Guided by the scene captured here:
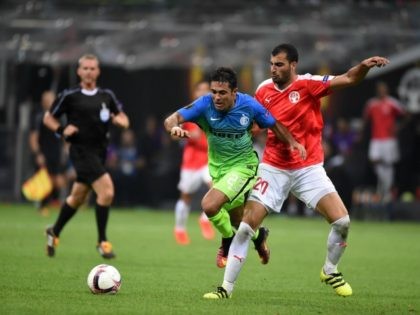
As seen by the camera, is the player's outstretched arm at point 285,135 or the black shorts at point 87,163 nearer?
the player's outstretched arm at point 285,135

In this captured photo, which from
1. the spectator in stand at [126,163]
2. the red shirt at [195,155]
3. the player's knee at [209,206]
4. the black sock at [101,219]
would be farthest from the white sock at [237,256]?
the spectator in stand at [126,163]

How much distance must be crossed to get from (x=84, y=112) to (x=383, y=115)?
1204 cm

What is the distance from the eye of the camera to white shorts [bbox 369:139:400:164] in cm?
2492

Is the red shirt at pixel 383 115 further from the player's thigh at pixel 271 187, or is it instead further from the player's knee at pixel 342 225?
the player's knee at pixel 342 225

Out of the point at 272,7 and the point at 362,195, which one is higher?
the point at 272,7

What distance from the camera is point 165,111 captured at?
87.2ft

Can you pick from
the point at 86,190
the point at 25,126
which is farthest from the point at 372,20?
the point at 86,190

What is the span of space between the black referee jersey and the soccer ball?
4354 mm

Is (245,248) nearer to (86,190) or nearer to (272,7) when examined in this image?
(86,190)

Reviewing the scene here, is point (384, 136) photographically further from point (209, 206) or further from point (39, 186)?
point (209, 206)

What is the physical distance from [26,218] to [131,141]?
510 centimetres

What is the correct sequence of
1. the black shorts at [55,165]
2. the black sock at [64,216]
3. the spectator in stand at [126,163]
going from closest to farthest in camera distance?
1. the black sock at [64,216]
2. the black shorts at [55,165]
3. the spectator in stand at [126,163]

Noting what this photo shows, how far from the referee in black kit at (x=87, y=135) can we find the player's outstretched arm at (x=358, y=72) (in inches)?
170

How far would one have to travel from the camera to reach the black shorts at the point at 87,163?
14055 mm
